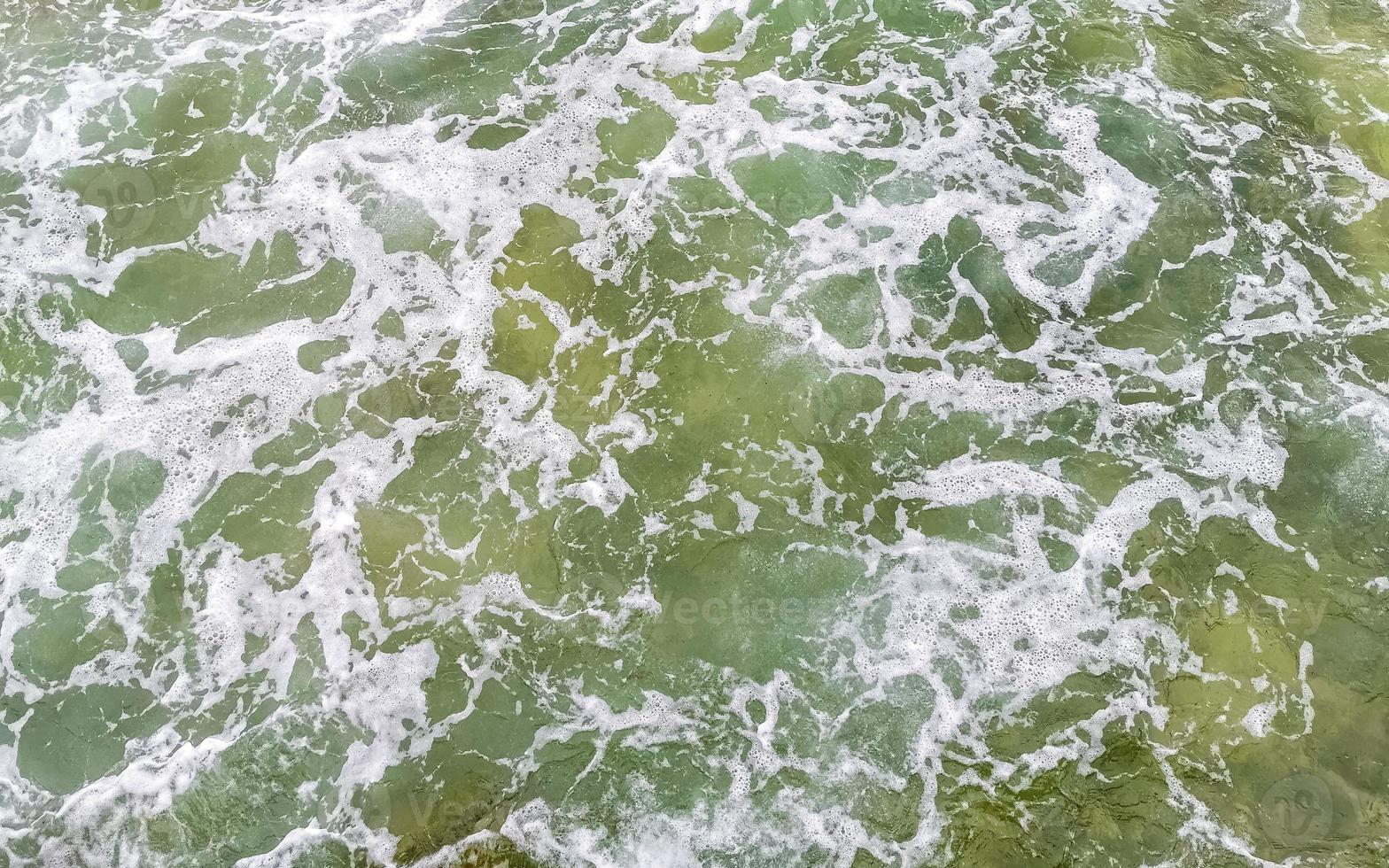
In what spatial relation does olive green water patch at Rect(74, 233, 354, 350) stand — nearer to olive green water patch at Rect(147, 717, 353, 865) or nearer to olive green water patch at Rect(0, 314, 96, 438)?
olive green water patch at Rect(0, 314, 96, 438)

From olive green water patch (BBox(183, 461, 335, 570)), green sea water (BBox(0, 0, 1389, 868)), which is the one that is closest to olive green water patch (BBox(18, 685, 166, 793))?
green sea water (BBox(0, 0, 1389, 868))

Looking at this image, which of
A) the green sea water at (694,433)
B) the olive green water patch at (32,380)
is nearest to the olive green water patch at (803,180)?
the green sea water at (694,433)

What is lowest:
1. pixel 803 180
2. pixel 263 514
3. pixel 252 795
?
pixel 252 795

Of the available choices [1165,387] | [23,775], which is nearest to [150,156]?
[23,775]

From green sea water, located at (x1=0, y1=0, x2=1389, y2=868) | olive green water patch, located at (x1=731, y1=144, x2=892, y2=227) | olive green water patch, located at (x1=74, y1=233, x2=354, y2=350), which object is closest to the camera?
green sea water, located at (x1=0, y1=0, x2=1389, y2=868)

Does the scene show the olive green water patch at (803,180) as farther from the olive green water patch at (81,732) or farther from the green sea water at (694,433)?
the olive green water patch at (81,732)

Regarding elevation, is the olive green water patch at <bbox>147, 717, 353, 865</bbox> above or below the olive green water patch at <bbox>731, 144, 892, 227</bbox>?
below

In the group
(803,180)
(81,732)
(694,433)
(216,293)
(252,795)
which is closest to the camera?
(252,795)

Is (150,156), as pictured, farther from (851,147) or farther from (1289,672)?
(1289,672)

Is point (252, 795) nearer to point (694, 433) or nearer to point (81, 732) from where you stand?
point (81, 732)

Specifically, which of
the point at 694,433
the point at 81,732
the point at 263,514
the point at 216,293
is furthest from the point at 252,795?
the point at 216,293
